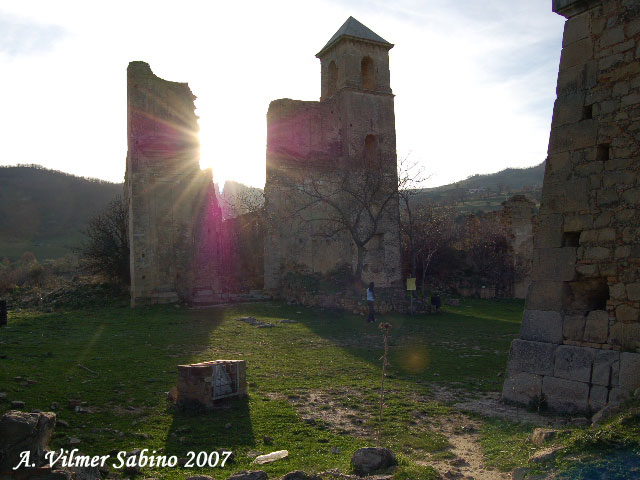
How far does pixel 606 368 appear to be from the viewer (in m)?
6.43

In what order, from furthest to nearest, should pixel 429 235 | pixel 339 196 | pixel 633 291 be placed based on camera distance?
pixel 429 235, pixel 339 196, pixel 633 291

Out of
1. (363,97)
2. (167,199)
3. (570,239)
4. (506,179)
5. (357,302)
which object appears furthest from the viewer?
(506,179)

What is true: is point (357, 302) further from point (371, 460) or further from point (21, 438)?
point (21, 438)

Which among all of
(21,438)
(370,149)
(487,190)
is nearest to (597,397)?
(21,438)

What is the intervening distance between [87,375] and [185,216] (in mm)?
12826

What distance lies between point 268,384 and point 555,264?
459 centimetres

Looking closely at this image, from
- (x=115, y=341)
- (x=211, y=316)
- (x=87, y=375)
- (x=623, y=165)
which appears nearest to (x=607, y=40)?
(x=623, y=165)

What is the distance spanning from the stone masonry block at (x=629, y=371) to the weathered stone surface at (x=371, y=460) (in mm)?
3039

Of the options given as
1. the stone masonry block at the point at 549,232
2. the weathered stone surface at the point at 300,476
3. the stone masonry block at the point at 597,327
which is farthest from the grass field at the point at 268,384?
the stone masonry block at the point at 549,232

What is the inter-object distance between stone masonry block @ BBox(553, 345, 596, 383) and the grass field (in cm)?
100

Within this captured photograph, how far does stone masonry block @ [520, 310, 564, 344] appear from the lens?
23.3 feet

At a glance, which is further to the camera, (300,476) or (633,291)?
(633,291)

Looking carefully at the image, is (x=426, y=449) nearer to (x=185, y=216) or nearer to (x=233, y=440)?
(x=233, y=440)

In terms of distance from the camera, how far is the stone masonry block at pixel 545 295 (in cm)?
712
